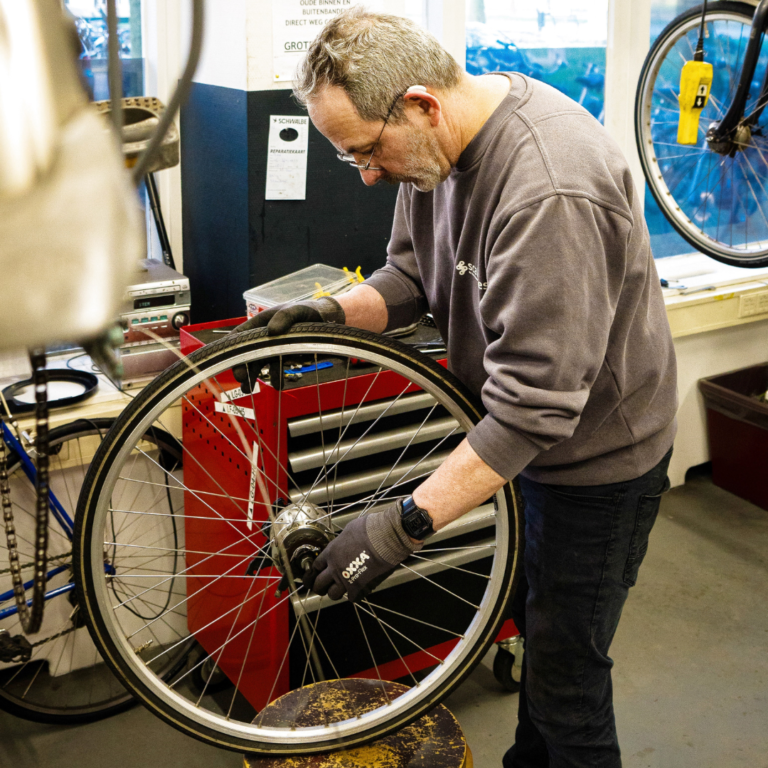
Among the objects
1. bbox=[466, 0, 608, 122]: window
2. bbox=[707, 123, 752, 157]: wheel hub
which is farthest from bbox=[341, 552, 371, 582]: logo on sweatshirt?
bbox=[707, 123, 752, 157]: wheel hub

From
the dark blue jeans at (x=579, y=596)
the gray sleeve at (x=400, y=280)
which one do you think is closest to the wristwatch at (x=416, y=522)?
the dark blue jeans at (x=579, y=596)

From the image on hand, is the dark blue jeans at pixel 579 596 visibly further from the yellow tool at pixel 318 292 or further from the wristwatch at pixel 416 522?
the yellow tool at pixel 318 292

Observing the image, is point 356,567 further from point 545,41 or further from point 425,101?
point 545,41

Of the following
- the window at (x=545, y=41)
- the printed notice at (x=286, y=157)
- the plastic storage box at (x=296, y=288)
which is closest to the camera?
the plastic storage box at (x=296, y=288)

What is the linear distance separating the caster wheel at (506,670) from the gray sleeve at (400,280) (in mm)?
962

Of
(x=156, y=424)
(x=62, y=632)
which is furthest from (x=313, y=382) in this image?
(x=62, y=632)

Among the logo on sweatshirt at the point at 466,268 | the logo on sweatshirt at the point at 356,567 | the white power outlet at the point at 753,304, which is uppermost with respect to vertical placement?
the logo on sweatshirt at the point at 466,268

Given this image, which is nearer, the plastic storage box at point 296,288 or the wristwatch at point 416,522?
the wristwatch at point 416,522

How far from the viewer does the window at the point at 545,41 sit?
2.56 metres

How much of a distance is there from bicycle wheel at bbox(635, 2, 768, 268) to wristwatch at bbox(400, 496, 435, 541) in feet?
5.87

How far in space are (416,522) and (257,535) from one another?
24.1 inches

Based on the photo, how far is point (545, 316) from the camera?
3.40 ft

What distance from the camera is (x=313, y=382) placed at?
64.4 inches

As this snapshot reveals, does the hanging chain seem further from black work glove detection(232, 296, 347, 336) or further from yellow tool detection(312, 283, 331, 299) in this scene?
yellow tool detection(312, 283, 331, 299)
